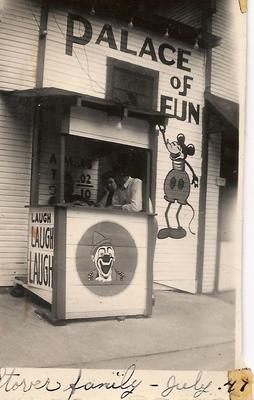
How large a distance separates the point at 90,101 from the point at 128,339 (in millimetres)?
1544

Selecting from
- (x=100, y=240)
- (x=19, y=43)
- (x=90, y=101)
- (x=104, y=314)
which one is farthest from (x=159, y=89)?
(x=104, y=314)

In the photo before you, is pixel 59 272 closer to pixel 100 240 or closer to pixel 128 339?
pixel 100 240

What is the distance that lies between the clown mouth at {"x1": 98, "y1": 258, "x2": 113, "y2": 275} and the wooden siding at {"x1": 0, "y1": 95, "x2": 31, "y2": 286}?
0.70 m

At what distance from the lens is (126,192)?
3016 mm

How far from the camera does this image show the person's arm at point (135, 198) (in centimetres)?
299

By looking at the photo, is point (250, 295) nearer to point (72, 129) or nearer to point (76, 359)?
point (76, 359)

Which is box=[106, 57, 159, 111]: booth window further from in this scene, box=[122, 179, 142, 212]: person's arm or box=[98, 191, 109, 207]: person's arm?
box=[98, 191, 109, 207]: person's arm

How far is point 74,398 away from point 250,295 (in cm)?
117

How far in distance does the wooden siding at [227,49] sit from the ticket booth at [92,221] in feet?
1.53

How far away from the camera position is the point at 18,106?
3084mm

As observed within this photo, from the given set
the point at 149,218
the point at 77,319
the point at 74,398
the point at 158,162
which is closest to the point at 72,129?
the point at 158,162

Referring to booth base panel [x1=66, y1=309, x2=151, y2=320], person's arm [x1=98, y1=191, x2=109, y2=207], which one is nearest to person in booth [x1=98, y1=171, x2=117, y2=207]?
person's arm [x1=98, y1=191, x2=109, y2=207]

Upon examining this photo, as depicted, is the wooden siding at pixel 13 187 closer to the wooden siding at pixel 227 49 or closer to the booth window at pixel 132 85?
the booth window at pixel 132 85

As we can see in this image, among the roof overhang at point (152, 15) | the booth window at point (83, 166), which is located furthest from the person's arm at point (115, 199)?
the roof overhang at point (152, 15)
